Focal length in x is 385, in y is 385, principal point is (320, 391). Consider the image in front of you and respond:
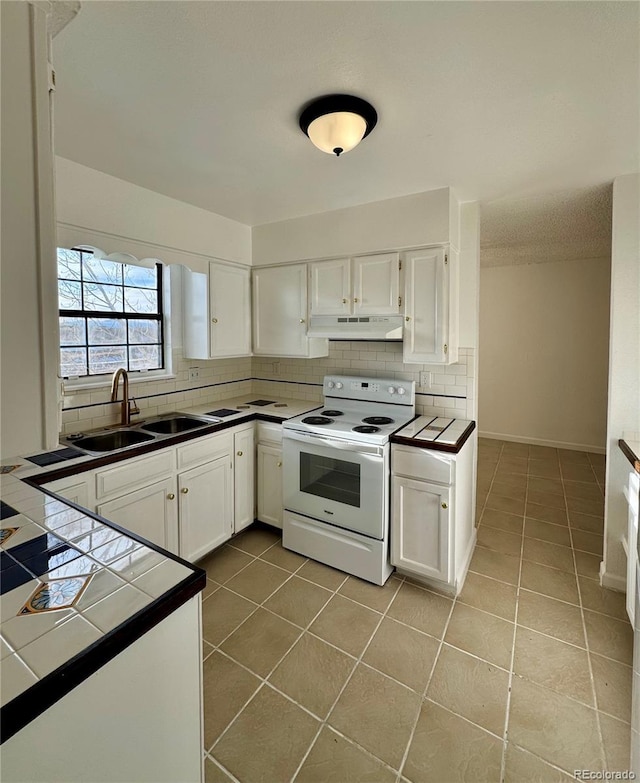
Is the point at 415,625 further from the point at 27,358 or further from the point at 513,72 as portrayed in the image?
the point at 513,72

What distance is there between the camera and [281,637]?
2.01 metres

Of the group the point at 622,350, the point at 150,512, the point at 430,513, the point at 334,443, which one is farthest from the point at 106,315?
the point at 622,350

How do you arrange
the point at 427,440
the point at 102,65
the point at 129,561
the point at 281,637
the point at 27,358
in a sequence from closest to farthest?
the point at 27,358
the point at 129,561
the point at 102,65
the point at 281,637
the point at 427,440

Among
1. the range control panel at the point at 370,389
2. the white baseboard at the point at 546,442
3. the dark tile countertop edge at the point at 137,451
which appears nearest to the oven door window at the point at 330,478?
the dark tile countertop edge at the point at 137,451

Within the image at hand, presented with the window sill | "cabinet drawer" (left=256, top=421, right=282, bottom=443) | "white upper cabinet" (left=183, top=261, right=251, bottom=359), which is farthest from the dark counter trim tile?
"white upper cabinet" (left=183, top=261, right=251, bottom=359)

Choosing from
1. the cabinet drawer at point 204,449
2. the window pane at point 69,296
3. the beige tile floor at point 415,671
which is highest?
the window pane at point 69,296

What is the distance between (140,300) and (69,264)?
535 millimetres

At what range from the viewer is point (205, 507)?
2.60 meters

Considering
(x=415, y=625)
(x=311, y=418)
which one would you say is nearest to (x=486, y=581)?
(x=415, y=625)

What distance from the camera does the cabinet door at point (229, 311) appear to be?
2984 mm

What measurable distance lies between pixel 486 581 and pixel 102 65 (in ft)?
10.4

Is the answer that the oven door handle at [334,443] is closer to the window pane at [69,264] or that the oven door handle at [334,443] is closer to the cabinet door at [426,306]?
the cabinet door at [426,306]

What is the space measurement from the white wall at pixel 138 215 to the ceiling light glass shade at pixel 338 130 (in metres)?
1.33

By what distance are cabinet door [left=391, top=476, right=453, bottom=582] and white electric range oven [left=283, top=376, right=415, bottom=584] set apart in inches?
3.1
